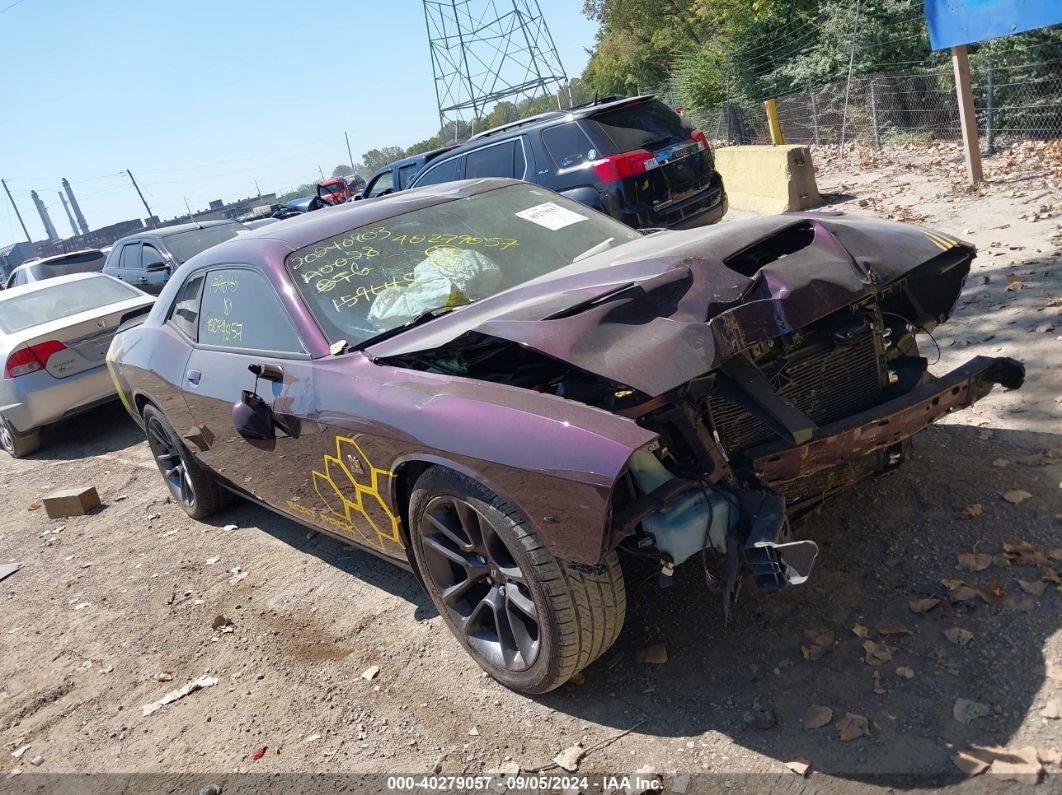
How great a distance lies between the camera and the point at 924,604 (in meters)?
2.89

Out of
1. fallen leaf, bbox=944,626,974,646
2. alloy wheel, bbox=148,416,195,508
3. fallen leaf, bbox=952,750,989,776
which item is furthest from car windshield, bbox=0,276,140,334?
fallen leaf, bbox=952,750,989,776

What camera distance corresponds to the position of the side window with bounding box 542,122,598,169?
8281 millimetres

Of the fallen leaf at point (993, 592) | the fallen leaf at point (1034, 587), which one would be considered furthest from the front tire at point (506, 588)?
the fallen leaf at point (1034, 587)

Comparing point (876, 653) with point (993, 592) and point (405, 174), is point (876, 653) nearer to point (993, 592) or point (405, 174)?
point (993, 592)

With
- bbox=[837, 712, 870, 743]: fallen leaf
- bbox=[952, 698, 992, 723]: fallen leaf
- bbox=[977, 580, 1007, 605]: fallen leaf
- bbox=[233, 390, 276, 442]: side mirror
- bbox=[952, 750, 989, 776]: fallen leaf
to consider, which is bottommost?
bbox=[952, 750, 989, 776]: fallen leaf

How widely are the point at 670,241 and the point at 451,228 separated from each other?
111cm

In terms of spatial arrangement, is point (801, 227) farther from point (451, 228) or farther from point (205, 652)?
point (205, 652)

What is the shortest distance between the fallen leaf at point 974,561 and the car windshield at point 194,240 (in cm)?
1091

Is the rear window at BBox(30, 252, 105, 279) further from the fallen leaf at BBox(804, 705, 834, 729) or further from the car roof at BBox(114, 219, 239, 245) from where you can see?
the fallen leaf at BBox(804, 705, 834, 729)

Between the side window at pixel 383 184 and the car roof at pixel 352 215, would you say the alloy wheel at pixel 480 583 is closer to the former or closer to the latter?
the car roof at pixel 352 215

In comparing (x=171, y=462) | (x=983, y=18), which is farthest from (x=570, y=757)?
(x=983, y=18)

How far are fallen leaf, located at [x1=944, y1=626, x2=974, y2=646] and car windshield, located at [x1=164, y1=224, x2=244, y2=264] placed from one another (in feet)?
36.4

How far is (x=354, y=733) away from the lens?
Answer: 3.06 m

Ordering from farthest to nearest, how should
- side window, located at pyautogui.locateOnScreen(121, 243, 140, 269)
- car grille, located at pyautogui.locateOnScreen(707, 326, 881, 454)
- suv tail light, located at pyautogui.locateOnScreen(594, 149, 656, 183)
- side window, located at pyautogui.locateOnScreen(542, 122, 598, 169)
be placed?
side window, located at pyautogui.locateOnScreen(121, 243, 140, 269)
side window, located at pyautogui.locateOnScreen(542, 122, 598, 169)
suv tail light, located at pyautogui.locateOnScreen(594, 149, 656, 183)
car grille, located at pyautogui.locateOnScreen(707, 326, 881, 454)
